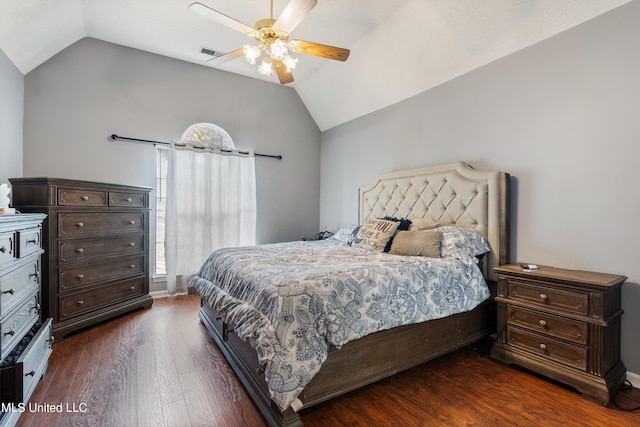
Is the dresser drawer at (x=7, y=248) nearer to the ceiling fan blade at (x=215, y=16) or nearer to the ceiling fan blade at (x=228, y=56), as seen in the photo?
the ceiling fan blade at (x=215, y=16)

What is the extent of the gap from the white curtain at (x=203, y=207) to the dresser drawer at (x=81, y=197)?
99 centimetres

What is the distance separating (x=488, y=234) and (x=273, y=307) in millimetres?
2130

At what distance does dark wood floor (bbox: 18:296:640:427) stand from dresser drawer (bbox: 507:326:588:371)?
0.19 meters

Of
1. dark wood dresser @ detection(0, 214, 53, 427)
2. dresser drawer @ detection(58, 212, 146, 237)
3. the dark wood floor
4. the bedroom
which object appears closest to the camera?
dark wood dresser @ detection(0, 214, 53, 427)

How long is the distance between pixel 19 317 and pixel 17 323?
5 cm

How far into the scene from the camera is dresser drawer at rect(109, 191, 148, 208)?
10.1 ft

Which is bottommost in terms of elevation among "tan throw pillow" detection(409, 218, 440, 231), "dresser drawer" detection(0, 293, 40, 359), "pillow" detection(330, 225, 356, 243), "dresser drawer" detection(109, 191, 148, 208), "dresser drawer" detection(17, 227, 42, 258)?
"dresser drawer" detection(0, 293, 40, 359)

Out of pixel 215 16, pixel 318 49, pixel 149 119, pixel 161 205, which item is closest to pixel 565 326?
pixel 318 49

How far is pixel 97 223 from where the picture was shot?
2.95 metres

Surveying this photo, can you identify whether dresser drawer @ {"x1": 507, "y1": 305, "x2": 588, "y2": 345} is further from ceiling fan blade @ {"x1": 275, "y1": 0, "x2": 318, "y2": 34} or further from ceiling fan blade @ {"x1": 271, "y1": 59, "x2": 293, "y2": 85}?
ceiling fan blade @ {"x1": 271, "y1": 59, "x2": 293, "y2": 85}

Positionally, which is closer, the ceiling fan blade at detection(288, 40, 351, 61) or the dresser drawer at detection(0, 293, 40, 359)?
the dresser drawer at detection(0, 293, 40, 359)

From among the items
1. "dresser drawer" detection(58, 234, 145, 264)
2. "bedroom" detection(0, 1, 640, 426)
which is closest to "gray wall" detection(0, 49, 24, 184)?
"bedroom" detection(0, 1, 640, 426)

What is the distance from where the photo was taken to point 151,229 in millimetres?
3912

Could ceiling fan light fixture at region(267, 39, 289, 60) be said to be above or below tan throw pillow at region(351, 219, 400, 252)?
above
